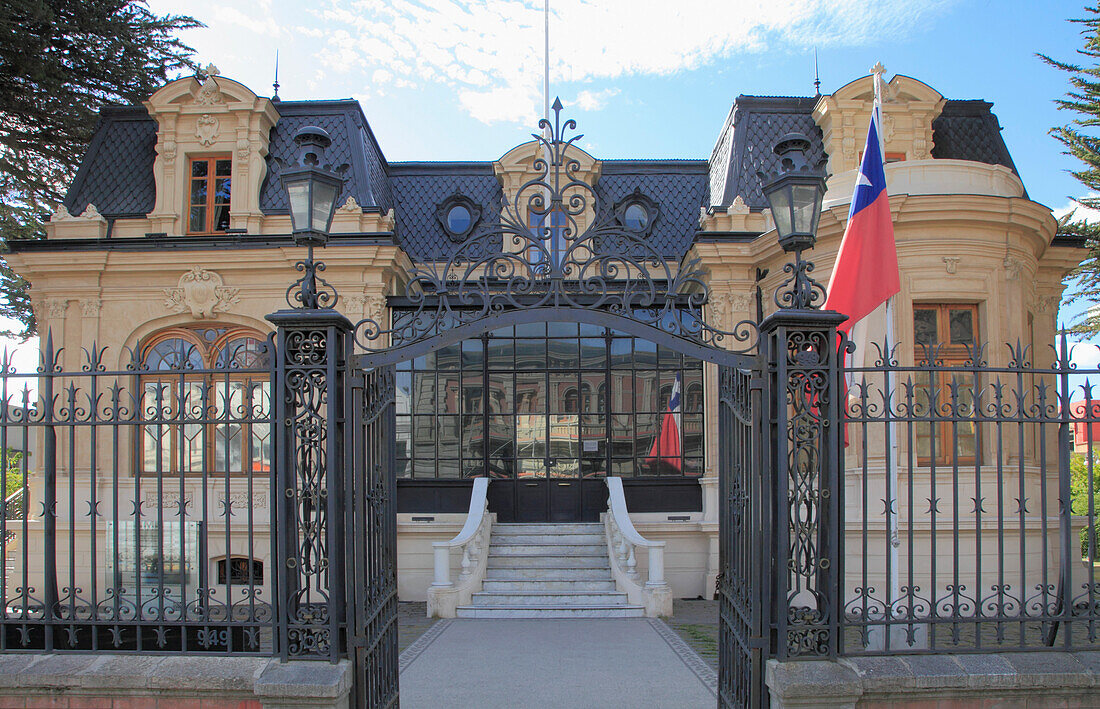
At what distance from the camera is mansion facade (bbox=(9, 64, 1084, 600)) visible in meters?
13.2

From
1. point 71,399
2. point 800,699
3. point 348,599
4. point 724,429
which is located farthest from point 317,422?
point 800,699

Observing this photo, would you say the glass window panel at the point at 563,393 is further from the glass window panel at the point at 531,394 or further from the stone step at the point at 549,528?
the stone step at the point at 549,528

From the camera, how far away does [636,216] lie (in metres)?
15.9

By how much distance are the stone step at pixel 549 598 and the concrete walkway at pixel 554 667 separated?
0.66 meters

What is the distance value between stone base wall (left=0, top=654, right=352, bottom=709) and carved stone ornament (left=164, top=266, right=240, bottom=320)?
9059mm

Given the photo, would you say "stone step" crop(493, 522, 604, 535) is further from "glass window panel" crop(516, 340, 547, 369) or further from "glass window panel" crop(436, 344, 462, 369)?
"glass window panel" crop(436, 344, 462, 369)

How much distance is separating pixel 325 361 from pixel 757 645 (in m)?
3.42

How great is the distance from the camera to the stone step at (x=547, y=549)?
1341 centimetres

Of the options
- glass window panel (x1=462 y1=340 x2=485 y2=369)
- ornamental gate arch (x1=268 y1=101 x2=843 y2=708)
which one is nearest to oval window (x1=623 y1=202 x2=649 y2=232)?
glass window panel (x1=462 y1=340 x2=485 y2=369)

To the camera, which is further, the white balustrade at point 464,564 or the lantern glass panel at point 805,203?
the white balustrade at point 464,564

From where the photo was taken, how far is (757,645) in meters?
5.06

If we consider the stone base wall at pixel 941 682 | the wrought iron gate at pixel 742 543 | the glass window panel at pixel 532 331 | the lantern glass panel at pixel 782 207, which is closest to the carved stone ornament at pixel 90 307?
the glass window panel at pixel 532 331

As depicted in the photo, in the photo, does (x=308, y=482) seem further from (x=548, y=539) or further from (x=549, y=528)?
(x=549, y=528)

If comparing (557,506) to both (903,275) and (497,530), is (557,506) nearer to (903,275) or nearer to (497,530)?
(497,530)
